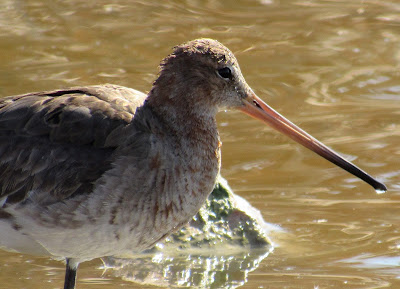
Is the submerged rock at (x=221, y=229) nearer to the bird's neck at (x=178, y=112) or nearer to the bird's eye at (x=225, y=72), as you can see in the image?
the bird's neck at (x=178, y=112)

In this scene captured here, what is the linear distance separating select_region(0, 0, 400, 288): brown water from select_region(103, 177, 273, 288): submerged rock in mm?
144

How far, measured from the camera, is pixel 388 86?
10.1 metres

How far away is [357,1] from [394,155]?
4.35 metres

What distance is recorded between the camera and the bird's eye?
5805mm

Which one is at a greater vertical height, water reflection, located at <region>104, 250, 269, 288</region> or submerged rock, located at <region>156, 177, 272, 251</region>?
submerged rock, located at <region>156, 177, 272, 251</region>

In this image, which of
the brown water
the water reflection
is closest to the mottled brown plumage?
the water reflection

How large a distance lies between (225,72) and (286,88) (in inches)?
175

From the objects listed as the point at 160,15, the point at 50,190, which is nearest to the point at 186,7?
the point at 160,15

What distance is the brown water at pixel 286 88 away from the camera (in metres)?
6.72

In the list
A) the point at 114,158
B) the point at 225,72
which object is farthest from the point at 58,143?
the point at 225,72

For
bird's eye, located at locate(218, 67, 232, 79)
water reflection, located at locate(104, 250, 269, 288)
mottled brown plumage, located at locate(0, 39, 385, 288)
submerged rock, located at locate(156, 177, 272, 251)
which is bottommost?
water reflection, located at locate(104, 250, 269, 288)

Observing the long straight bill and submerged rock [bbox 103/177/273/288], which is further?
submerged rock [bbox 103/177/273/288]

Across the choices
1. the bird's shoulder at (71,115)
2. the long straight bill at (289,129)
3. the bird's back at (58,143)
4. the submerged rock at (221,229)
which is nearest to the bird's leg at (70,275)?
the bird's back at (58,143)

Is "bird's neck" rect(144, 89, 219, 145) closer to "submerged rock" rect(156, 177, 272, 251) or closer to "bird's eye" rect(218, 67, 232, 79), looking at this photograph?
"bird's eye" rect(218, 67, 232, 79)
